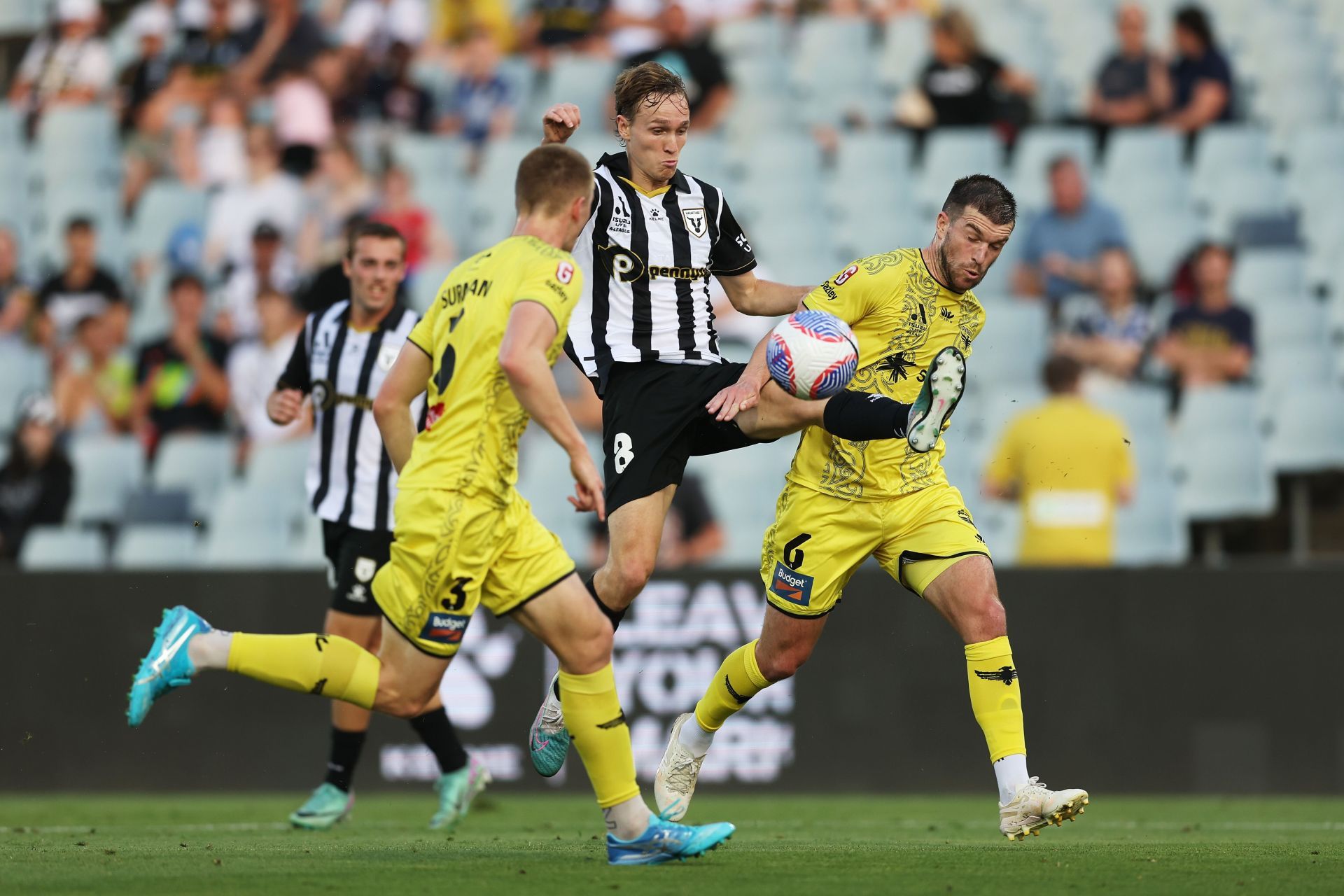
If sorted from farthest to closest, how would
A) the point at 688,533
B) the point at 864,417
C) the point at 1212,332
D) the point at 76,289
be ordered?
the point at 76,289
the point at 1212,332
the point at 688,533
the point at 864,417

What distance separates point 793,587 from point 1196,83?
911 cm

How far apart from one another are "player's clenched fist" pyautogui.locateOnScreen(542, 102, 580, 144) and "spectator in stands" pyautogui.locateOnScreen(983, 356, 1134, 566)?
4.71 m

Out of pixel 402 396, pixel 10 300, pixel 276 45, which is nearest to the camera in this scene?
pixel 402 396

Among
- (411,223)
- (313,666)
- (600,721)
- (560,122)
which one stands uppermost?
(411,223)

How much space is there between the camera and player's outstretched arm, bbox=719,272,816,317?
727cm

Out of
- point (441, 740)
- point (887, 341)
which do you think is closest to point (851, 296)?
point (887, 341)

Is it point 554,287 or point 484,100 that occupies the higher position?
point 484,100

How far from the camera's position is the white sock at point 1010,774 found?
21.1 ft

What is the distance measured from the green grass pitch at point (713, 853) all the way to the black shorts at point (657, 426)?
143 cm

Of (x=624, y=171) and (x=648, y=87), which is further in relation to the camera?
(x=624, y=171)

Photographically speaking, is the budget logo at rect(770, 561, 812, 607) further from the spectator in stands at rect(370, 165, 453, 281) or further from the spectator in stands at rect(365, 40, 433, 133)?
the spectator in stands at rect(365, 40, 433, 133)

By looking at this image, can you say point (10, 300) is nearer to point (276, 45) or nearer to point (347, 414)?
point (276, 45)

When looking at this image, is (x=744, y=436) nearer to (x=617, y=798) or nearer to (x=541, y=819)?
(x=617, y=798)

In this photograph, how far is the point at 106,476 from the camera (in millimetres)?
13188
